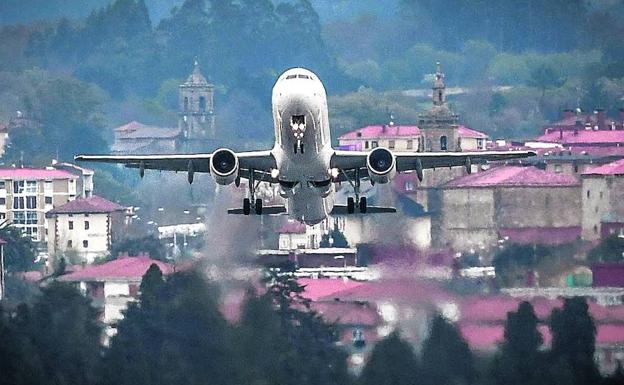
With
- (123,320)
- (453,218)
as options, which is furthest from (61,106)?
(123,320)

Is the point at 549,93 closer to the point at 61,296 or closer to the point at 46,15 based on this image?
the point at 46,15

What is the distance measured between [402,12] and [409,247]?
107058 millimetres

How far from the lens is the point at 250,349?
7862cm

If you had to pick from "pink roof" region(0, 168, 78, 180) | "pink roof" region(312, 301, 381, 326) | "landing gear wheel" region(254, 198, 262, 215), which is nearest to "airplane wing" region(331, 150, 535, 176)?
"landing gear wheel" region(254, 198, 262, 215)

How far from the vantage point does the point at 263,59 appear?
19938 cm

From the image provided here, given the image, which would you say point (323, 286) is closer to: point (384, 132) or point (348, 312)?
point (348, 312)

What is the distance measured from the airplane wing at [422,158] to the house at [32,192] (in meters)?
56.6

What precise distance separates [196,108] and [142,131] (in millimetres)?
5656

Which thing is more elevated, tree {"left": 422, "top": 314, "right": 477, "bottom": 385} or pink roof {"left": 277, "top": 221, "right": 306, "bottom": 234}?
pink roof {"left": 277, "top": 221, "right": 306, "bottom": 234}

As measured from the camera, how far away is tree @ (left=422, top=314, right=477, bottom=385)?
7550 centimetres

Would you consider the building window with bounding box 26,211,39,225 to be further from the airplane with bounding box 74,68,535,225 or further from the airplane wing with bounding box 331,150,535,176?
the airplane wing with bounding box 331,150,535,176

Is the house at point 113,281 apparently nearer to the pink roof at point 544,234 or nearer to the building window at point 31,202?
the pink roof at point 544,234

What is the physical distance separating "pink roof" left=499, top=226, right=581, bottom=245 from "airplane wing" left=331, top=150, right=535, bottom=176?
25.6 metres

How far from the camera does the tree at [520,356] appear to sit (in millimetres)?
75125
